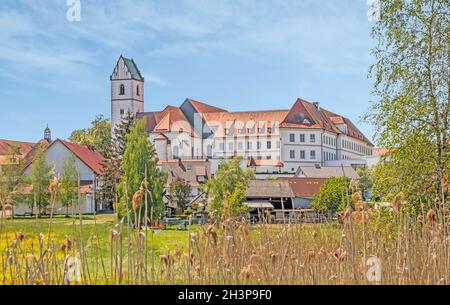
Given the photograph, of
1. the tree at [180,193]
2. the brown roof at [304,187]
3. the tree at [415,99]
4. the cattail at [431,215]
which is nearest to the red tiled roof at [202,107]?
the brown roof at [304,187]

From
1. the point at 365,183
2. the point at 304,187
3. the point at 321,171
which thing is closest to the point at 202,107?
the point at 321,171

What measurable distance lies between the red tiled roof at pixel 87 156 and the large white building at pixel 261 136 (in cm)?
2453

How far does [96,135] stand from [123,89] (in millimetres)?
20870

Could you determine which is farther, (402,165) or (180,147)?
(180,147)

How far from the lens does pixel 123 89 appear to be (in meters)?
94.0

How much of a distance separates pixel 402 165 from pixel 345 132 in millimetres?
71991

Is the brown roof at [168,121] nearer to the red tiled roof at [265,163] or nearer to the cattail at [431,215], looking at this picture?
the red tiled roof at [265,163]

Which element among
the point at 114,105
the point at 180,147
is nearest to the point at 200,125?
the point at 180,147

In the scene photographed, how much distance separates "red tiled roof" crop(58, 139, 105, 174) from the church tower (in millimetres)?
42592

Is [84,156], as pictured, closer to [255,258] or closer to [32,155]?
[32,155]

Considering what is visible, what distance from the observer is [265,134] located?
79.3m

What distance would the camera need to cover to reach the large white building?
7756 centimetres

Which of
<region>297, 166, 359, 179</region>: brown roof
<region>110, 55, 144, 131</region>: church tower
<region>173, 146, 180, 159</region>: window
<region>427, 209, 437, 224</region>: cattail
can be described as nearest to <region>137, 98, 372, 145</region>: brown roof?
<region>173, 146, 180, 159</region>: window
